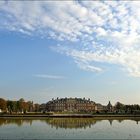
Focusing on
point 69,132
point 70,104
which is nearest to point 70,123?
point 69,132

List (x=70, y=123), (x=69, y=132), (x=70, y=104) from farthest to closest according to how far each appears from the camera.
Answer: (x=70, y=104) < (x=70, y=123) < (x=69, y=132)

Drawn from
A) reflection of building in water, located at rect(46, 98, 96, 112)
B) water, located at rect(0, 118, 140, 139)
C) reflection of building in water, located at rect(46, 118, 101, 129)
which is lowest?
water, located at rect(0, 118, 140, 139)

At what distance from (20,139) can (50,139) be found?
8.01ft

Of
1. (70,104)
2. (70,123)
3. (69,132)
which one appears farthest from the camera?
(70,104)

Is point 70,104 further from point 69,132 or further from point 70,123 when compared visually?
point 69,132

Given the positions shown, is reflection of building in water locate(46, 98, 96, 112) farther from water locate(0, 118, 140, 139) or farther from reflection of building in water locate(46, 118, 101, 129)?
water locate(0, 118, 140, 139)

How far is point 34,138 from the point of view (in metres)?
27.8

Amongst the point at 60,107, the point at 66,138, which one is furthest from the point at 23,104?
the point at 66,138

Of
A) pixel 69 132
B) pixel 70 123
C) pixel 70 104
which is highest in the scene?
pixel 70 104

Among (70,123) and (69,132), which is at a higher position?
(70,123)

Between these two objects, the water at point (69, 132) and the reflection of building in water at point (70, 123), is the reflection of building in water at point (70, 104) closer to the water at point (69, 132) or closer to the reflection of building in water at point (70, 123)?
the reflection of building in water at point (70, 123)

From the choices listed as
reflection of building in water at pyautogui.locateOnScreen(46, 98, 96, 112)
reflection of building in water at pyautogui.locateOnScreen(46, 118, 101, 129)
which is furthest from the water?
reflection of building in water at pyautogui.locateOnScreen(46, 98, 96, 112)

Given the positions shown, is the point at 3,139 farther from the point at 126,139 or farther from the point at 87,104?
the point at 87,104

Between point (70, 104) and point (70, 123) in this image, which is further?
point (70, 104)
